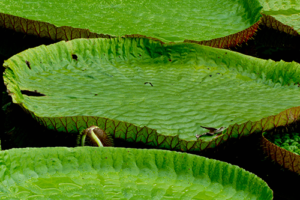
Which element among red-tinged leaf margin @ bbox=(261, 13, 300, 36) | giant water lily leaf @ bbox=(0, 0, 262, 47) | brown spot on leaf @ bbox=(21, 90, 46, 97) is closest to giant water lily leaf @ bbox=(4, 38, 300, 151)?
brown spot on leaf @ bbox=(21, 90, 46, 97)

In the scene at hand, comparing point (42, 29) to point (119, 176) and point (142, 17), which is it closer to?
point (142, 17)

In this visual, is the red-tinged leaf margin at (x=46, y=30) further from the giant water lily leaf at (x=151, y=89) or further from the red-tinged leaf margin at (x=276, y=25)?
the red-tinged leaf margin at (x=276, y=25)

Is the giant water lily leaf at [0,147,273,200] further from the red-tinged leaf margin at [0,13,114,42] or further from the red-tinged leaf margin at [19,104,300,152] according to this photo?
the red-tinged leaf margin at [0,13,114,42]

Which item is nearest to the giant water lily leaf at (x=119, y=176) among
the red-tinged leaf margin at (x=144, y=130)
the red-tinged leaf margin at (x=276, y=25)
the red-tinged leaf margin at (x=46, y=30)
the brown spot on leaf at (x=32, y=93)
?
the red-tinged leaf margin at (x=144, y=130)

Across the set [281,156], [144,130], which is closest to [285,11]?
[281,156]

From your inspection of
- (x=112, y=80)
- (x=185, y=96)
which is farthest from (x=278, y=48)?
(x=112, y=80)

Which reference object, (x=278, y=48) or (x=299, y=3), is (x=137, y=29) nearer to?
(x=278, y=48)
